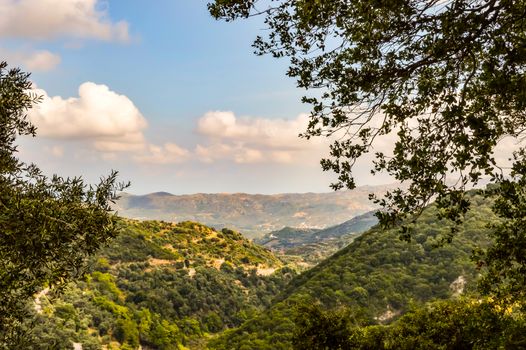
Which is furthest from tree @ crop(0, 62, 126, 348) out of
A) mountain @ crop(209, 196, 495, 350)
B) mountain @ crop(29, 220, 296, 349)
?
mountain @ crop(209, 196, 495, 350)

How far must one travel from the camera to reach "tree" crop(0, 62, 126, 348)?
8.46m

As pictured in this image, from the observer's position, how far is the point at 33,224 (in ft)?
27.9

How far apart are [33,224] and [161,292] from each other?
8999 centimetres

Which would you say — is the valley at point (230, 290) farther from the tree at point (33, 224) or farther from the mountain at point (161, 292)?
the tree at point (33, 224)

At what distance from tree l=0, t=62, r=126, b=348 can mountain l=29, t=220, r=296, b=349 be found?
118ft

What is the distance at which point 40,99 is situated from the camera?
443 inches

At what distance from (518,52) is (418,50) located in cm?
205

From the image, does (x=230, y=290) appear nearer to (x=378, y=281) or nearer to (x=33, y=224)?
(x=378, y=281)

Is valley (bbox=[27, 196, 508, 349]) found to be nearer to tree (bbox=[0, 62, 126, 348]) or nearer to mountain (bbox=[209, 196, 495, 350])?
mountain (bbox=[209, 196, 495, 350])

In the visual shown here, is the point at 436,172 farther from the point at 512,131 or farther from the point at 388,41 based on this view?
the point at 388,41

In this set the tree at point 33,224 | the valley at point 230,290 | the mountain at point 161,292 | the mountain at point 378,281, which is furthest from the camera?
the mountain at point 161,292

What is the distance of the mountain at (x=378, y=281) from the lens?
6088cm

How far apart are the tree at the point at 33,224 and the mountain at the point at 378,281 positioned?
47121mm

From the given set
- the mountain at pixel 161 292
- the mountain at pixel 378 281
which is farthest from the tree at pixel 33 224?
the mountain at pixel 378 281
